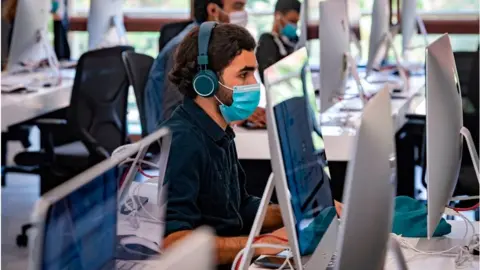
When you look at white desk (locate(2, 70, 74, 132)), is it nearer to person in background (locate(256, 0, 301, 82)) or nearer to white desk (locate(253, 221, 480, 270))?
person in background (locate(256, 0, 301, 82))

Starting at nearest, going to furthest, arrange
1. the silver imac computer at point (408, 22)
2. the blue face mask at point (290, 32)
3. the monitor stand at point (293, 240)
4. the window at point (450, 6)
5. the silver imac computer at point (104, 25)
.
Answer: the monitor stand at point (293, 240)
the blue face mask at point (290, 32)
the silver imac computer at point (408, 22)
the silver imac computer at point (104, 25)
the window at point (450, 6)

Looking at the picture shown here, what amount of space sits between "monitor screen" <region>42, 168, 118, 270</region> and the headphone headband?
0.97 meters

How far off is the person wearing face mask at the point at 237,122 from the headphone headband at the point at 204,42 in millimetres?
341

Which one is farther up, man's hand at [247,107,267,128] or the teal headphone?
the teal headphone

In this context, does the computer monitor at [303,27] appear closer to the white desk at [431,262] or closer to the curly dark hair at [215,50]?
the curly dark hair at [215,50]

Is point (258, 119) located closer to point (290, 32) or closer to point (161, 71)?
point (161, 71)

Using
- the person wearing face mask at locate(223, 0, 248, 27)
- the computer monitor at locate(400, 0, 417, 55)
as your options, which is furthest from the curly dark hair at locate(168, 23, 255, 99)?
the computer monitor at locate(400, 0, 417, 55)

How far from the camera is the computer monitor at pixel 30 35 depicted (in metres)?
4.11

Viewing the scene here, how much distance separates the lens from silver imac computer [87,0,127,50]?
4785 mm

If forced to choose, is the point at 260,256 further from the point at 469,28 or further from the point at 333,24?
the point at 469,28

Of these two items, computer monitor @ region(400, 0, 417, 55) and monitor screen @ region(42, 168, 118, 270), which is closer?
monitor screen @ region(42, 168, 118, 270)

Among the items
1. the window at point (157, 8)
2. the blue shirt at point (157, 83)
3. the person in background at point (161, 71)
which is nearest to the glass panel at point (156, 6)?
the window at point (157, 8)

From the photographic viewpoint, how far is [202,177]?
2033 millimetres

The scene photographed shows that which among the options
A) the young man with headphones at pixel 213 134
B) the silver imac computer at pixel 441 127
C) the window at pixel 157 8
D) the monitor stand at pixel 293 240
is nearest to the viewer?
the monitor stand at pixel 293 240
